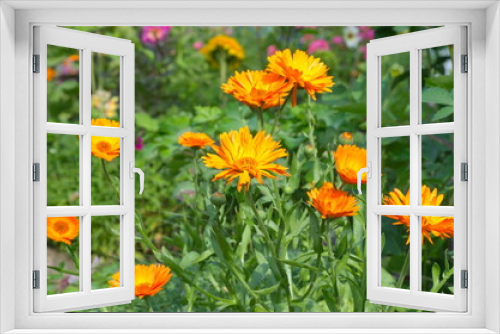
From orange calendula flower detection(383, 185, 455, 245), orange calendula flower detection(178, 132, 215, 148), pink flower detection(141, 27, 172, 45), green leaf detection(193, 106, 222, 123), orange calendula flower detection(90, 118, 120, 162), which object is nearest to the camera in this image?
orange calendula flower detection(383, 185, 455, 245)

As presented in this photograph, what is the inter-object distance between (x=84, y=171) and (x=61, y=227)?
14.8 inches

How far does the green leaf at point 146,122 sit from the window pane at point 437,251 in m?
1.54

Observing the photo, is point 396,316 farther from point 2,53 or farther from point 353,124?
point 2,53

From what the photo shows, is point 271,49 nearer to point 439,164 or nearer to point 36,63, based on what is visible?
point 439,164

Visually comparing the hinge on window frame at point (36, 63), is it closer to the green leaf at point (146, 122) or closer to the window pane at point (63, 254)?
the window pane at point (63, 254)

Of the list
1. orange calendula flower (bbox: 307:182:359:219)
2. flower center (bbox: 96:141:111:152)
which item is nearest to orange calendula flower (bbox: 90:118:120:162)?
flower center (bbox: 96:141:111:152)

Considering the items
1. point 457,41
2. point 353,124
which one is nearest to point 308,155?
point 353,124

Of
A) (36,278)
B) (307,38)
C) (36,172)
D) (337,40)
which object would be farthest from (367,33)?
(36,278)

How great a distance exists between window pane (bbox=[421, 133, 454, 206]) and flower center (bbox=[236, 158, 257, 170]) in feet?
2.80

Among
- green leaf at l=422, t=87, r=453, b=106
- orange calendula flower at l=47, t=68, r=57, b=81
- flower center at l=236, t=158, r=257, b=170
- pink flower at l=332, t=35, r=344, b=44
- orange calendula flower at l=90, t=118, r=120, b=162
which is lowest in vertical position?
flower center at l=236, t=158, r=257, b=170

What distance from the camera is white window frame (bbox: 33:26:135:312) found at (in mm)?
1871

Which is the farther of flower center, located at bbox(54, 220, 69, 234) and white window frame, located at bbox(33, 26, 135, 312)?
flower center, located at bbox(54, 220, 69, 234)

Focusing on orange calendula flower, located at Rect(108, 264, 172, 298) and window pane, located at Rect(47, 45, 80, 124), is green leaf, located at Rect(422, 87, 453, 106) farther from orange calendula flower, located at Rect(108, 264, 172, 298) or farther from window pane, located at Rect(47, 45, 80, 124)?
window pane, located at Rect(47, 45, 80, 124)

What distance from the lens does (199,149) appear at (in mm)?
2662
